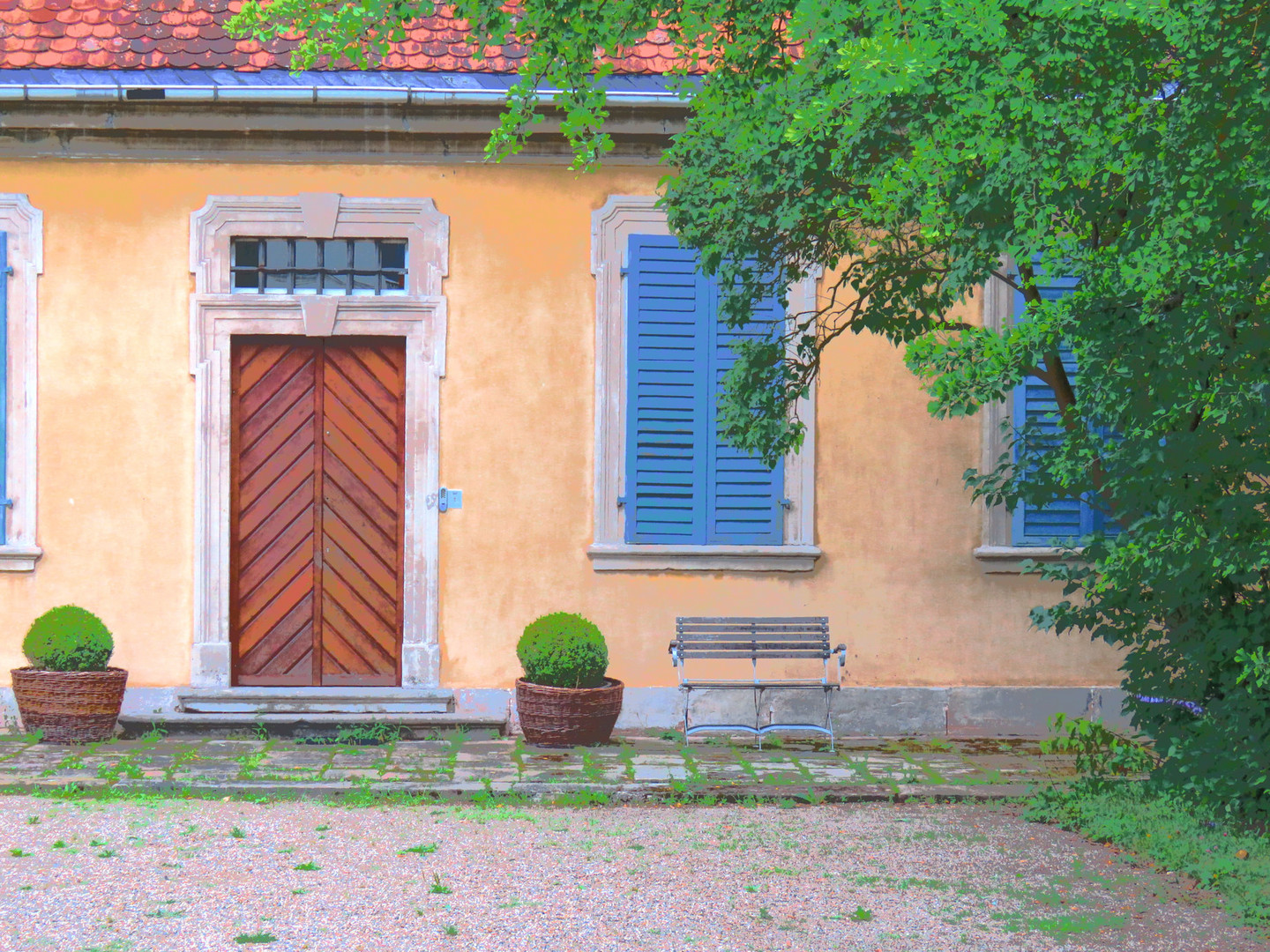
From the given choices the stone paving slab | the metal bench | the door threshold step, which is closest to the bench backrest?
the metal bench

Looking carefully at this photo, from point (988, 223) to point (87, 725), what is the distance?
6.18 metres

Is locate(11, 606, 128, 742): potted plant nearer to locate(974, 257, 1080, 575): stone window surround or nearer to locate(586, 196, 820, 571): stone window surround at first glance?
locate(586, 196, 820, 571): stone window surround

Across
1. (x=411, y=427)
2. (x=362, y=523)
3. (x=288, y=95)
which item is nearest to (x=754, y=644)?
(x=411, y=427)

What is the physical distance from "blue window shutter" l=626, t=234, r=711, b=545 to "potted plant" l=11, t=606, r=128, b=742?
11.4 feet

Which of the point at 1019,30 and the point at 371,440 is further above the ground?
the point at 1019,30

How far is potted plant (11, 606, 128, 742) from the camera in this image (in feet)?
26.7

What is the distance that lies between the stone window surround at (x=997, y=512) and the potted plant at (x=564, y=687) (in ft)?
9.25

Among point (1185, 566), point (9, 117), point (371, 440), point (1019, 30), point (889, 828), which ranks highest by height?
point (9, 117)

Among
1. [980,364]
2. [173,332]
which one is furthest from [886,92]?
[173,332]

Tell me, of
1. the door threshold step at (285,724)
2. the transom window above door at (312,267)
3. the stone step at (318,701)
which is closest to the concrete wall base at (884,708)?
the stone step at (318,701)

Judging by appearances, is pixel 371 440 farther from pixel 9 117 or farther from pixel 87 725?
→ pixel 9 117

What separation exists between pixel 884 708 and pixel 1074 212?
448cm

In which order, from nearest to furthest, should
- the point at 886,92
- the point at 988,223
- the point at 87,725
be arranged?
the point at 886,92
the point at 988,223
the point at 87,725

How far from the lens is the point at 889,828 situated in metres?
6.34
